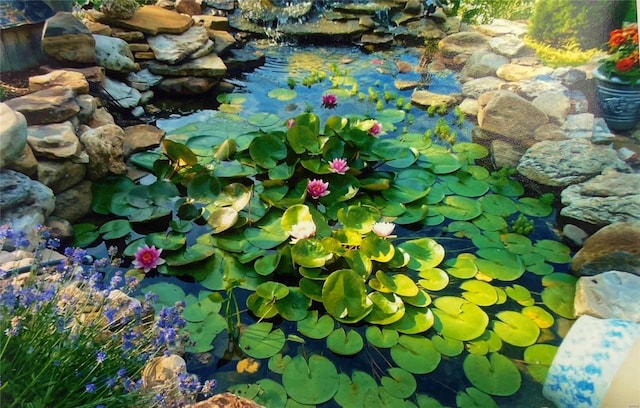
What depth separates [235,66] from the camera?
13.8 ft

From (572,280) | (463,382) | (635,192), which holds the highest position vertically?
(635,192)

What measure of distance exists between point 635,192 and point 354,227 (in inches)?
55.6

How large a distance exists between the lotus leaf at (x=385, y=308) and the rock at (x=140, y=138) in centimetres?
167

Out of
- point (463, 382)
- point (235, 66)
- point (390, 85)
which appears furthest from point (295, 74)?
point (463, 382)

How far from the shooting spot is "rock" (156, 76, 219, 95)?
3.69 m

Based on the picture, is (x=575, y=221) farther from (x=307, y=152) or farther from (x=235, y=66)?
(x=235, y=66)

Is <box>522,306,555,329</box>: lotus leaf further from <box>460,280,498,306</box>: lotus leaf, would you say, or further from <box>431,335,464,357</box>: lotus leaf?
<box>431,335,464,357</box>: lotus leaf

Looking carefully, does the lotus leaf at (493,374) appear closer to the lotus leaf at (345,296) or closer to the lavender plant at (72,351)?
the lotus leaf at (345,296)

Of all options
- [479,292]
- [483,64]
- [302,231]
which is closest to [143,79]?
[302,231]

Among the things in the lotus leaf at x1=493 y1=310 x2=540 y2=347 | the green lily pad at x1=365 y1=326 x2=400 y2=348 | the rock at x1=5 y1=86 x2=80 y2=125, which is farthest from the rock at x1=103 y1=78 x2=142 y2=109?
the lotus leaf at x1=493 y1=310 x2=540 y2=347

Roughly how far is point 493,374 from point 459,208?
103 centimetres

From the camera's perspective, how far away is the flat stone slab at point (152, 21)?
12.1ft

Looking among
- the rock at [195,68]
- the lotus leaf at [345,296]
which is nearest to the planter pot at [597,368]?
the lotus leaf at [345,296]

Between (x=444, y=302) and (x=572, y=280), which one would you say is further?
(x=572, y=280)
